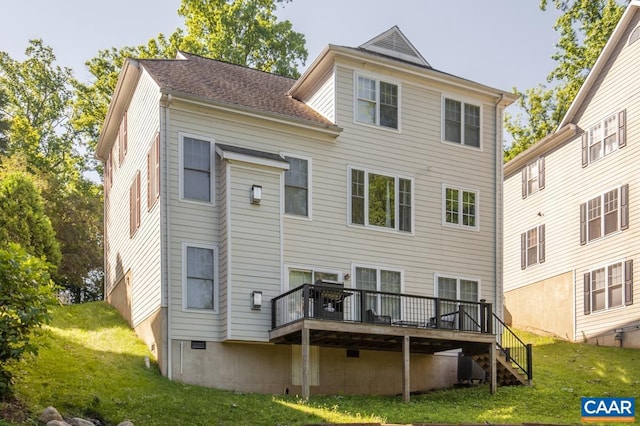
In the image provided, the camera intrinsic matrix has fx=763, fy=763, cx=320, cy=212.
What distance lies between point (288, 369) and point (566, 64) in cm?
2548

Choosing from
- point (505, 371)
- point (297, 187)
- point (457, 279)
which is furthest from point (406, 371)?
point (297, 187)

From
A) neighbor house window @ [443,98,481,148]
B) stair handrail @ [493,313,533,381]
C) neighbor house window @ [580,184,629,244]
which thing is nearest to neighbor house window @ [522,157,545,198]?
neighbor house window @ [580,184,629,244]

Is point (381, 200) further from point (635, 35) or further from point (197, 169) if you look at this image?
point (635, 35)

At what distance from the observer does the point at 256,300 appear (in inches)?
726

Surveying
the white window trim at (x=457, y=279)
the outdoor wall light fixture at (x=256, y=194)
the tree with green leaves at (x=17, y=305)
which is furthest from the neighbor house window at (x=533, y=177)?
the tree with green leaves at (x=17, y=305)

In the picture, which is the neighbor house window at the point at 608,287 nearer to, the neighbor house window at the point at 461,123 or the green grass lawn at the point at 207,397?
the green grass lawn at the point at 207,397

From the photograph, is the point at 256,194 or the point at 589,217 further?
the point at 589,217

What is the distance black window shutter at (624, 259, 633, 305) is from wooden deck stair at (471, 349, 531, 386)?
638cm

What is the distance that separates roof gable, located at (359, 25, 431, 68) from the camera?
2283 cm

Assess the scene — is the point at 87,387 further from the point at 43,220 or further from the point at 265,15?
the point at 265,15

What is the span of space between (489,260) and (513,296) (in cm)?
935

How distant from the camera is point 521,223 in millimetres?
31406

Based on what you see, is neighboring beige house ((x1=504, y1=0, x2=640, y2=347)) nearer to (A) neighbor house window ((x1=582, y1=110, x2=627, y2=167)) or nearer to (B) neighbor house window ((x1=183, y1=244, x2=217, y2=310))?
(A) neighbor house window ((x1=582, y1=110, x2=627, y2=167))
